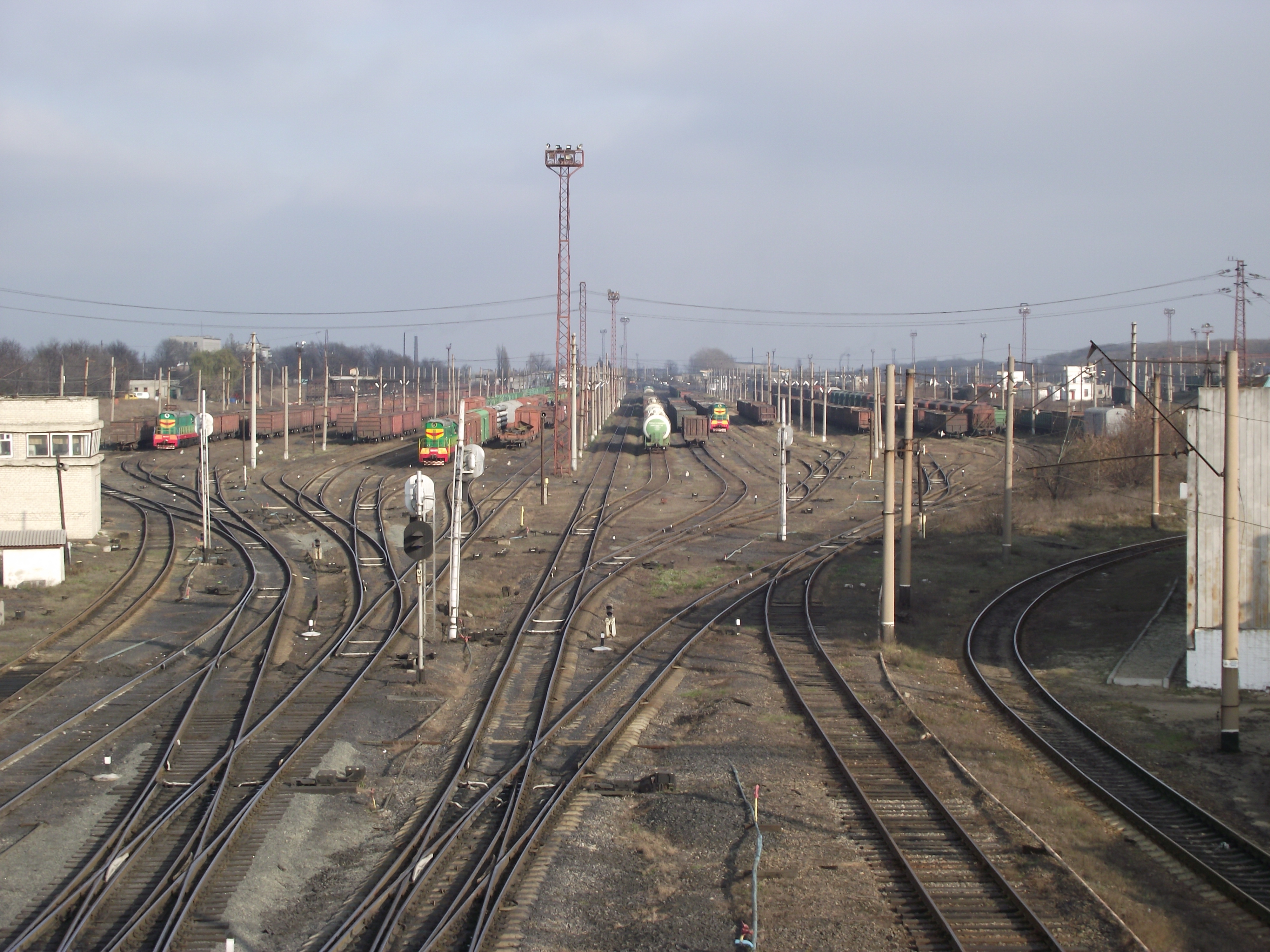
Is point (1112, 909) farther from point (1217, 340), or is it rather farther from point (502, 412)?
point (1217, 340)

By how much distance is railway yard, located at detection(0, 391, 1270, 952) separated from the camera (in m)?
8.62

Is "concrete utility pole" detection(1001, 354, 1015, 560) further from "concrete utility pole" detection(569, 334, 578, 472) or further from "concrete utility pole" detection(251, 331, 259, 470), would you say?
"concrete utility pole" detection(251, 331, 259, 470)

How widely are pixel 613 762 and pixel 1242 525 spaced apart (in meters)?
10.4

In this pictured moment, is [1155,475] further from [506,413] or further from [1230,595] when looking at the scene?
[506,413]

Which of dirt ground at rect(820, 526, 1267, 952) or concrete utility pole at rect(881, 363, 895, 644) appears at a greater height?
concrete utility pole at rect(881, 363, 895, 644)

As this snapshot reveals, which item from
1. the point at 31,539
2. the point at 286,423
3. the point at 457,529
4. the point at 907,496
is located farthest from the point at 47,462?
the point at 907,496

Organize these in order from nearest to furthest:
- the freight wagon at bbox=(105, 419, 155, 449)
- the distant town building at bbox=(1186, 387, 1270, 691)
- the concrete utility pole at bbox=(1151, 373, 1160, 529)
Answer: the distant town building at bbox=(1186, 387, 1270, 691) < the concrete utility pole at bbox=(1151, 373, 1160, 529) < the freight wagon at bbox=(105, 419, 155, 449)

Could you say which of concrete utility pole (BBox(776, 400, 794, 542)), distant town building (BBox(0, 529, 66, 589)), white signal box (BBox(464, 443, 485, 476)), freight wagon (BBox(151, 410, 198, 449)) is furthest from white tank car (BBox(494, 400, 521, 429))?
white signal box (BBox(464, 443, 485, 476))

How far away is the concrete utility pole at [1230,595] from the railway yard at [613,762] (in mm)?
439

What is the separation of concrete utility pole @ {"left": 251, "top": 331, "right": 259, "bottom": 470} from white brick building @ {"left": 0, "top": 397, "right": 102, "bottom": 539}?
55.7ft

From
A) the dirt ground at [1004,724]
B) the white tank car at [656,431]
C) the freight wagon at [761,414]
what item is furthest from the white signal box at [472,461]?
the freight wagon at [761,414]

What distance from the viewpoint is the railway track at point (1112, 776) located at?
31.4ft

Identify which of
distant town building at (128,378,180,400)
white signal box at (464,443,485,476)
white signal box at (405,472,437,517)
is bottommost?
white signal box at (405,472,437,517)

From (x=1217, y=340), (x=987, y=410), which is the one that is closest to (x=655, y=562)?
(x=987, y=410)
